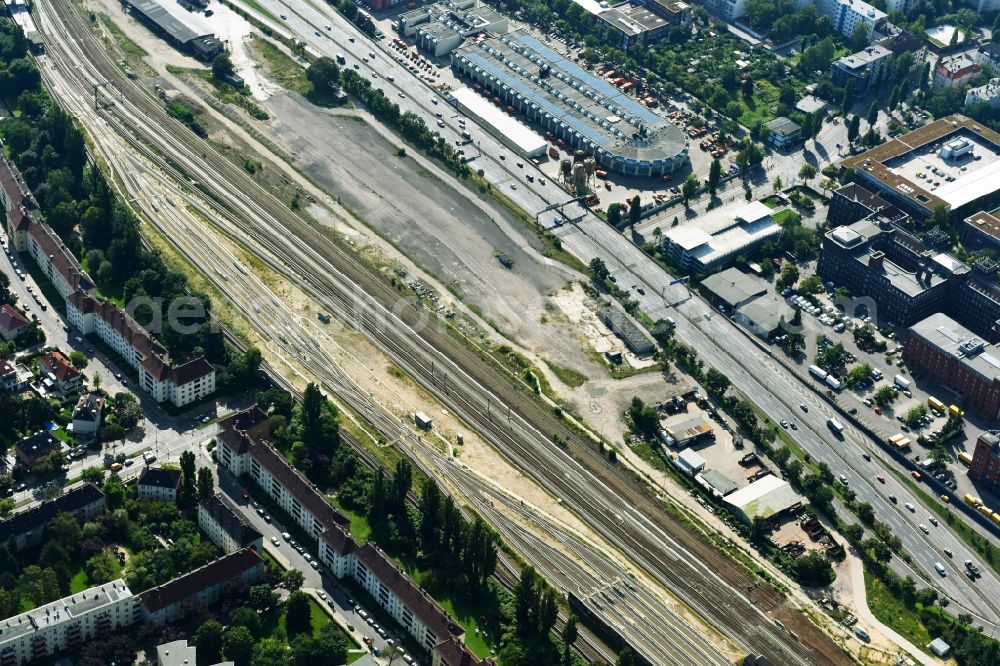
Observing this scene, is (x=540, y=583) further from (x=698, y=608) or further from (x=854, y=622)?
(x=854, y=622)

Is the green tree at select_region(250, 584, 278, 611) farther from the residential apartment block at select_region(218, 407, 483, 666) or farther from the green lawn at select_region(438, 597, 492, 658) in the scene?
the green lawn at select_region(438, 597, 492, 658)

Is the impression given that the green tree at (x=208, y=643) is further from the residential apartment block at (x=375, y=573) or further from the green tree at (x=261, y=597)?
the residential apartment block at (x=375, y=573)

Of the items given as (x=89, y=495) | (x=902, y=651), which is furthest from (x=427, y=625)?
(x=902, y=651)

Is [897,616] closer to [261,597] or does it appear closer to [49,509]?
[261,597]

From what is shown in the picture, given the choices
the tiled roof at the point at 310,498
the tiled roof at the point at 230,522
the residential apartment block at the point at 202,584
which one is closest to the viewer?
the residential apartment block at the point at 202,584

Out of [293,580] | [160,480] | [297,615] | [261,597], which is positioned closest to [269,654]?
[297,615]

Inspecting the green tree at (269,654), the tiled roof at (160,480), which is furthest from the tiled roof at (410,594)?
the tiled roof at (160,480)

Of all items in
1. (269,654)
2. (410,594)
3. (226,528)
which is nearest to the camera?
(269,654)
